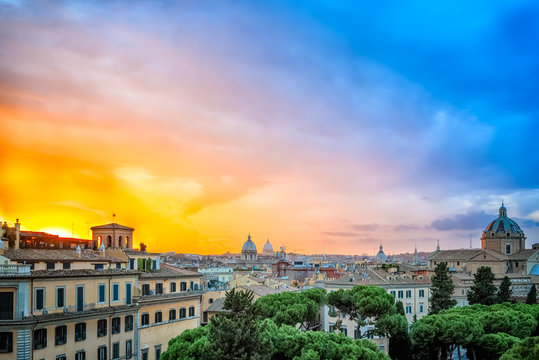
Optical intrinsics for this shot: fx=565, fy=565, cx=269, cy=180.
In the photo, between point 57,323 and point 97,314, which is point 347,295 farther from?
point 57,323

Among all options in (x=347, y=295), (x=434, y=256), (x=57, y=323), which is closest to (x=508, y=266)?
(x=434, y=256)

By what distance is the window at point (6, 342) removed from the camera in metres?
36.3

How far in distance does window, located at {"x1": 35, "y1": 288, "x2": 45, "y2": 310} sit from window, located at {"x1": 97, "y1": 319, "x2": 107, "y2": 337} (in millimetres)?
6382

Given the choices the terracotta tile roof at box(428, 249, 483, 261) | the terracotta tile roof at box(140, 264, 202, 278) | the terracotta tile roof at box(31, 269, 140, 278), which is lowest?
the terracotta tile roof at box(428, 249, 483, 261)

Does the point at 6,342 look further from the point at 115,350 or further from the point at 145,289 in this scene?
the point at 145,289

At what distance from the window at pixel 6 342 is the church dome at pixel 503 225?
137211 mm

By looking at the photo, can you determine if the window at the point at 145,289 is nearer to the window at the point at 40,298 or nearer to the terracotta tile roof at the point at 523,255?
the window at the point at 40,298

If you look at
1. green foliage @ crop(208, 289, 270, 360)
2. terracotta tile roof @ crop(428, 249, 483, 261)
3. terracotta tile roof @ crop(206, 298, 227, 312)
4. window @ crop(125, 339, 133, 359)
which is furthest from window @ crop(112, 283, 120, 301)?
terracotta tile roof @ crop(428, 249, 483, 261)

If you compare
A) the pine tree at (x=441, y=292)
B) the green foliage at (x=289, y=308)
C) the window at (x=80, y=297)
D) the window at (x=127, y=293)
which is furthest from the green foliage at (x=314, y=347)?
the pine tree at (x=441, y=292)

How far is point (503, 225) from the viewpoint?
149375 millimetres

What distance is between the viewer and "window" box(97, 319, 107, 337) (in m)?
44.2

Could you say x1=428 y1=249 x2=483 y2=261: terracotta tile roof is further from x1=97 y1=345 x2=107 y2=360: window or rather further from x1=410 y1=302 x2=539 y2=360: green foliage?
x1=97 y1=345 x2=107 y2=360: window

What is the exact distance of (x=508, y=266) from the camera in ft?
432

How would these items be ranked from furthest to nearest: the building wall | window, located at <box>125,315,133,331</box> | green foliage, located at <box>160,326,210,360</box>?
the building wall
window, located at <box>125,315,133,331</box>
green foliage, located at <box>160,326,210,360</box>
